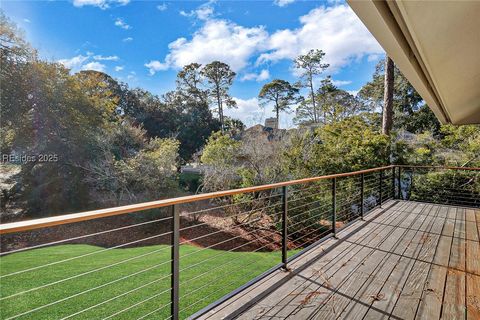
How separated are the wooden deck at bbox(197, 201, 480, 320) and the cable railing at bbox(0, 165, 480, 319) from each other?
170 millimetres

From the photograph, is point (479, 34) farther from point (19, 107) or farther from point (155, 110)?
point (155, 110)

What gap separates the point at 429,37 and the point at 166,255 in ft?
18.6

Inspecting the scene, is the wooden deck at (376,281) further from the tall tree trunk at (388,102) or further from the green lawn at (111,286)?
the tall tree trunk at (388,102)

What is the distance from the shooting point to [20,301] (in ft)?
11.3

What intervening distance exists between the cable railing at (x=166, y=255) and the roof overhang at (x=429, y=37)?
1365mm

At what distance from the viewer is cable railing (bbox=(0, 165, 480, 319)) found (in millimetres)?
1664

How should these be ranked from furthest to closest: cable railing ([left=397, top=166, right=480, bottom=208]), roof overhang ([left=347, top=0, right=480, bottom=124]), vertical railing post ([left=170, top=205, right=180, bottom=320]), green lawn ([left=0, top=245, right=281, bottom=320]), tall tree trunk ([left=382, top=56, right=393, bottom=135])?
1. tall tree trunk ([left=382, top=56, right=393, bottom=135])
2. cable railing ([left=397, top=166, right=480, bottom=208])
3. green lawn ([left=0, top=245, right=281, bottom=320])
4. vertical railing post ([left=170, top=205, right=180, bottom=320])
5. roof overhang ([left=347, top=0, right=480, bottom=124])

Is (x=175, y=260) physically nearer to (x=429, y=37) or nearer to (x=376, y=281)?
(x=376, y=281)

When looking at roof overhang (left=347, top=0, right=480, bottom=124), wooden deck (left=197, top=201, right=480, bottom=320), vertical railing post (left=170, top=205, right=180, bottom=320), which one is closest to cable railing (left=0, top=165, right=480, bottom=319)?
vertical railing post (left=170, top=205, right=180, bottom=320)

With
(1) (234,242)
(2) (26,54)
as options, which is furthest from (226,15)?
(1) (234,242)

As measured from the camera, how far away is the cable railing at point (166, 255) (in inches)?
65.5

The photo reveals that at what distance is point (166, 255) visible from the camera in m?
5.69

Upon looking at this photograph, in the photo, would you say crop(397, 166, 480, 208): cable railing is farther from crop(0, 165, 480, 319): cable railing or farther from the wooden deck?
the wooden deck

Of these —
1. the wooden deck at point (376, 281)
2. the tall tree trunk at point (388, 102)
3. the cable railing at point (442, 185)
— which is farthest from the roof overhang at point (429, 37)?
→ the tall tree trunk at point (388, 102)
